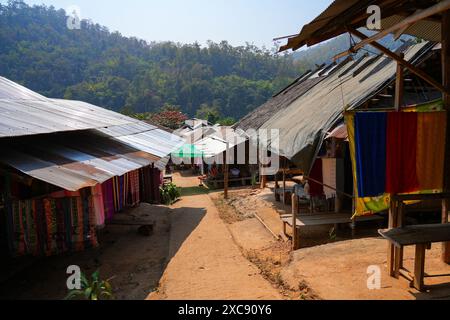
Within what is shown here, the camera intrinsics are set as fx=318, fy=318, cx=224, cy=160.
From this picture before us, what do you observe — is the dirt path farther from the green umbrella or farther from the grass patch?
the green umbrella

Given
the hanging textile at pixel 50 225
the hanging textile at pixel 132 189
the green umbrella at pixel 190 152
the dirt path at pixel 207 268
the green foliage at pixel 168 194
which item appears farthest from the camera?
the green umbrella at pixel 190 152

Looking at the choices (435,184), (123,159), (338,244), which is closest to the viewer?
(435,184)

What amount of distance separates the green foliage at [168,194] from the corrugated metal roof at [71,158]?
18.5ft

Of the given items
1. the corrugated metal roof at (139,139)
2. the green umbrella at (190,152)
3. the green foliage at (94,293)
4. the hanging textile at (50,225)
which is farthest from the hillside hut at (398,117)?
the green umbrella at (190,152)

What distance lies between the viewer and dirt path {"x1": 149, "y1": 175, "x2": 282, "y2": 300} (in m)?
5.92

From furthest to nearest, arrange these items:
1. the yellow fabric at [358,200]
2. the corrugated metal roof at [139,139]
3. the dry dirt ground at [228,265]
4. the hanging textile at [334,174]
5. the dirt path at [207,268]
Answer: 1. the corrugated metal roof at [139,139]
2. the hanging textile at [334,174]
3. the dirt path at [207,268]
4. the dry dirt ground at [228,265]
5. the yellow fabric at [358,200]

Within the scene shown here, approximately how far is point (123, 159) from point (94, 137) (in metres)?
2.14

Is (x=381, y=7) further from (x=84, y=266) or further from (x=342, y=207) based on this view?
(x=84, y=266)

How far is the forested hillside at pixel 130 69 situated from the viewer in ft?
207

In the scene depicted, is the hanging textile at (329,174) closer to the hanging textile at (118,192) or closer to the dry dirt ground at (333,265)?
the dry dirt ground at (333,265)

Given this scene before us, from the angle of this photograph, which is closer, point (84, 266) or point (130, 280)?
point (130, 280)

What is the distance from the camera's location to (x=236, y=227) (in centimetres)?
1080

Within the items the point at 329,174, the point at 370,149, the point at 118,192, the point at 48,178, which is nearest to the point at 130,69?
the point at 118,192
